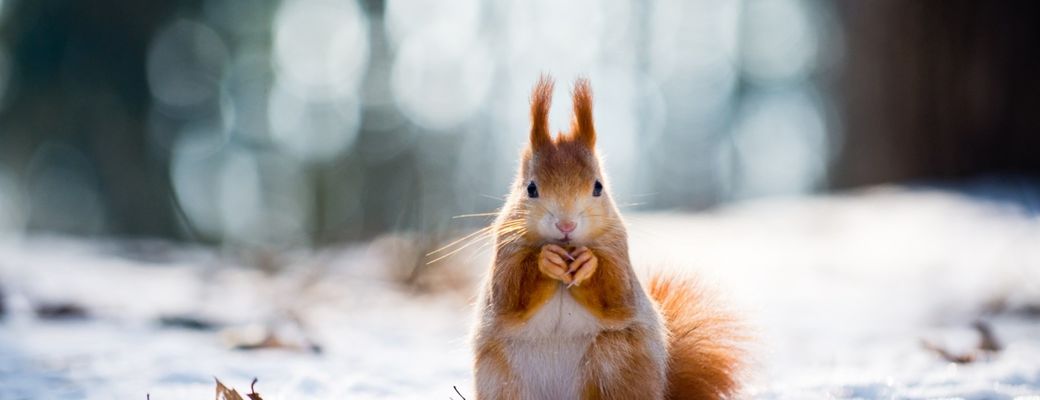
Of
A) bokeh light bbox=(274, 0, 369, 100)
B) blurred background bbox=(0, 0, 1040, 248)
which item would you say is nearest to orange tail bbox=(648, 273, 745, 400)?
blurred background bbox=(0, 0, 1040, 248)

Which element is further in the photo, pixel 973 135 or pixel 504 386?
pixel 973 135

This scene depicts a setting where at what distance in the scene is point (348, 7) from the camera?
12.6 m

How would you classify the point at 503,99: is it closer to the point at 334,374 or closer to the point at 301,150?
the point at 301,150

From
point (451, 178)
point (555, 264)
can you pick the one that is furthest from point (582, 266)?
point (451, 178)

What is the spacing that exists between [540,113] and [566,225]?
0.28 m

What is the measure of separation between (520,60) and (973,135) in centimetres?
515

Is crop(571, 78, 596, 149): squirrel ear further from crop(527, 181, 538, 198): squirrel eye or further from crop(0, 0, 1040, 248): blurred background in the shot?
crop(0, 0, 1040, 248): blurred background

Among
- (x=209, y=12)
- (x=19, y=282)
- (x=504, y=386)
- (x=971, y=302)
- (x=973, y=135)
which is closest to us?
(x=504, y=386)

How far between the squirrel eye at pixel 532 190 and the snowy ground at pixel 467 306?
30 cm

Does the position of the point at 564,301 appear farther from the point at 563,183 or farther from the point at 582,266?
the point at 563,183

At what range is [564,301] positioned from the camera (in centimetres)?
154

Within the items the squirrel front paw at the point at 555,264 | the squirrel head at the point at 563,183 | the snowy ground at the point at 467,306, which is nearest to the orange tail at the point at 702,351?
the snowy ground at the point at 467,306

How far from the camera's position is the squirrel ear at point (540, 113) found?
1.72 meters

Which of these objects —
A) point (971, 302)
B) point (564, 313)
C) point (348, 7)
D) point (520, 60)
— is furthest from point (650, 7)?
point (564, 313)
